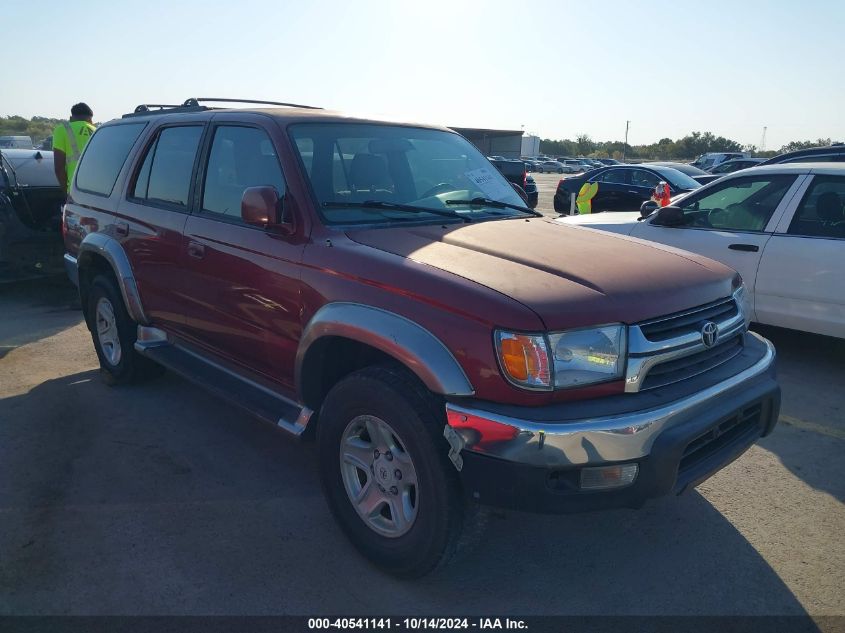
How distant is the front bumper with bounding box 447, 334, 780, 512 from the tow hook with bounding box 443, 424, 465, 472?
0.4 inches

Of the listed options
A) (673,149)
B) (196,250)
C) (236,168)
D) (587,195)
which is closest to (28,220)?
(196,250)

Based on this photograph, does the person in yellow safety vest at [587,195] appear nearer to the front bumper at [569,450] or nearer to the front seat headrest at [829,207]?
the front seat headrest at [829,207]

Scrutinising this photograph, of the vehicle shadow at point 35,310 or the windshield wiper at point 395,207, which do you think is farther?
the vehicle shadow at point 35,310

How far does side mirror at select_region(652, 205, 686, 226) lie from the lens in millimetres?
5887

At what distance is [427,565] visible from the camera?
2654mm

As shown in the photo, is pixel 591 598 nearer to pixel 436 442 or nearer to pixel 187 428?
pixel 436 442

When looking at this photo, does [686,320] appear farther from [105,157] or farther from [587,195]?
[587,195]

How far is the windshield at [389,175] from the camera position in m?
3.34

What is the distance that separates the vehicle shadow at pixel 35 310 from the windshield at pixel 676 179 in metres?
10.2

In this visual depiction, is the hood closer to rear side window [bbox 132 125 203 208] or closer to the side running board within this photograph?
the side running board

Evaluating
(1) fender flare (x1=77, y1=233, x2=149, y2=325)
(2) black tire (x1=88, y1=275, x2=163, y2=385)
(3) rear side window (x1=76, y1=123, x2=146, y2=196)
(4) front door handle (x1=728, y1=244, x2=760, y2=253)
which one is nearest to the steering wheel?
(1) fender flare (x1=77, y1=233, x2=149, y2=325)

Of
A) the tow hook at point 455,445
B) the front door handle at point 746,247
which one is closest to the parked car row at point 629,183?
the front door handle at point 746,247

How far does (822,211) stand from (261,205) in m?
4.44

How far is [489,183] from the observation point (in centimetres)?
410
